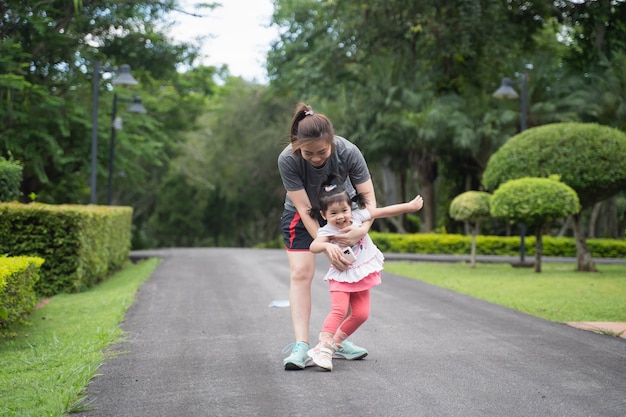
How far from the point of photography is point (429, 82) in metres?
28.1

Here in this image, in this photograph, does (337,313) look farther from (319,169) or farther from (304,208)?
(319,169)

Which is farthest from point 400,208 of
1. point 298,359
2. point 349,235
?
point 298,359

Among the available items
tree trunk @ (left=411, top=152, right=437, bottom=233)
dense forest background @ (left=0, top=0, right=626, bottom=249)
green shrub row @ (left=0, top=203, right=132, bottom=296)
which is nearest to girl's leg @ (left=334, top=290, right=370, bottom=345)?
green shrub row @ (left=0, top=203, right=132, bottom=296)

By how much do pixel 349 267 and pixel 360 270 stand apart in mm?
86

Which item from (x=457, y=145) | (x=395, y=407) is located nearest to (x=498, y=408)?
(x=395, y=407)

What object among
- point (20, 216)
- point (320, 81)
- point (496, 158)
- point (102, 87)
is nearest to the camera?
point (20, 216)

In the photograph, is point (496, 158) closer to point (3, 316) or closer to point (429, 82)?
point (429, 82)

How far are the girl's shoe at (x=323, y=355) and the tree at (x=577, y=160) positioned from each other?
11.9 m

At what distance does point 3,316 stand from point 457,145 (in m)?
22.5

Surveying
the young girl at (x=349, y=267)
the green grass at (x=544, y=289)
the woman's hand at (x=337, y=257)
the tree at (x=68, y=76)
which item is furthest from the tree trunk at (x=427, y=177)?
the woman's hand at (x=337, y=257)

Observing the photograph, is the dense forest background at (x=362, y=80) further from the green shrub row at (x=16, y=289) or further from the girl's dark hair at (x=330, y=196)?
the girl's dark hair at (x=330, y=196)

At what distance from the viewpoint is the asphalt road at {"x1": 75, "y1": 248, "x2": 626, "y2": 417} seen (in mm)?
4387

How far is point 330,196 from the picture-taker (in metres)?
5.41

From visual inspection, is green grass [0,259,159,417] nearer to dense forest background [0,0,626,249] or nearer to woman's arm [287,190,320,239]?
woman's arm [287,190,320,239]
